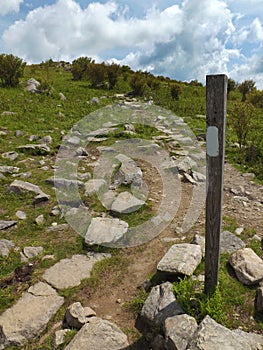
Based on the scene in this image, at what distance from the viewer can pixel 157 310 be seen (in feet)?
11.0

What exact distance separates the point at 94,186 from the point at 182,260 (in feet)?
10.7

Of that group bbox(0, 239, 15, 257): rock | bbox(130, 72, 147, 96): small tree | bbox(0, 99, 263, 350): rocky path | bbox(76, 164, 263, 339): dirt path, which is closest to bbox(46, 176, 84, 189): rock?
bbox(0, 99, 263, 350): rocky path

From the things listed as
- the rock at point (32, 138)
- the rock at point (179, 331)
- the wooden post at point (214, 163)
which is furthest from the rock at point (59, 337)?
the rock at point (32, 138)

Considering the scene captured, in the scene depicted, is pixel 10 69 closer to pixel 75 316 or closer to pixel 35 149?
pixel 35 149

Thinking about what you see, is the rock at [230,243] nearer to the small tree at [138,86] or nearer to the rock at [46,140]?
the rock at [46,140]

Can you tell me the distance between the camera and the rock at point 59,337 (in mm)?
3162

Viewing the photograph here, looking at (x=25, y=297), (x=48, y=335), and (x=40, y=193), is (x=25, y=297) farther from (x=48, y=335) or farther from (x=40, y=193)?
(x=40, y=193)

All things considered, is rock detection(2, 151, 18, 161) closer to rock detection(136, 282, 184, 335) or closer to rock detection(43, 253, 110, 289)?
rock detection(43, 253, 110, 289)

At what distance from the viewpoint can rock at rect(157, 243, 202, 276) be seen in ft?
12.8

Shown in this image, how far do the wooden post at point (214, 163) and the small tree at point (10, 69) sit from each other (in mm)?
16843

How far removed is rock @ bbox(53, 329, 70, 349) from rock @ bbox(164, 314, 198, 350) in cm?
112

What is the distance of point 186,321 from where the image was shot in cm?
305

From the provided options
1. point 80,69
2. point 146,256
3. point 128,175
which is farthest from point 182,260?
point 80,69

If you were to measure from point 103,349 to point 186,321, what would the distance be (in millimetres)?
894
